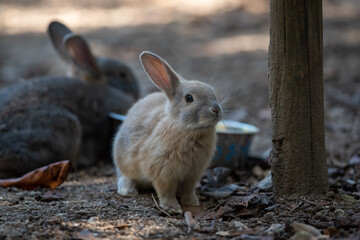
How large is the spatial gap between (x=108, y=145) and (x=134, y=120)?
7.08ft

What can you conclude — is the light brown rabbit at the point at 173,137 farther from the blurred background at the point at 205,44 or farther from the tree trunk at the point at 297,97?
the blurred background at the point at 205,44

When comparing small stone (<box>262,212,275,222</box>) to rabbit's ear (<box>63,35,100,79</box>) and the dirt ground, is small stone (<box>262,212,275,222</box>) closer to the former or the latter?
the dirt ground

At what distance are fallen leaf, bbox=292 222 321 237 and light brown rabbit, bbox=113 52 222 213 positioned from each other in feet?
3.69

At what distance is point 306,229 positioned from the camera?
3.29 m

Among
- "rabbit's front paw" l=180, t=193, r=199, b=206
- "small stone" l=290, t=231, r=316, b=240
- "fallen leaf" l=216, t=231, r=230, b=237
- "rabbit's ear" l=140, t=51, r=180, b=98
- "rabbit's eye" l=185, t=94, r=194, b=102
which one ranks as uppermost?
"rabbit's ear" l=140, t=51, r=180, b=98

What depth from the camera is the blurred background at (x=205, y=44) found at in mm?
7637

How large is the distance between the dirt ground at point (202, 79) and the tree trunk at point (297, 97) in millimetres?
217

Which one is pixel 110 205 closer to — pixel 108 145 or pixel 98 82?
pixel 108 145

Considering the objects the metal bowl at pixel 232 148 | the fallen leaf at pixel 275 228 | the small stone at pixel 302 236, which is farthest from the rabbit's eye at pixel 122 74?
the small stone at pixel 302 236

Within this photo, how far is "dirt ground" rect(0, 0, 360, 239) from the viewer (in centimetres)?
350

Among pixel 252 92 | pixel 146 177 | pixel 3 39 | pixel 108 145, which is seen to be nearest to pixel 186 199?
pixel 146 177

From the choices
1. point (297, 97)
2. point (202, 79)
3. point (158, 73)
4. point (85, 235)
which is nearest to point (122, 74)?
point (202, 79)

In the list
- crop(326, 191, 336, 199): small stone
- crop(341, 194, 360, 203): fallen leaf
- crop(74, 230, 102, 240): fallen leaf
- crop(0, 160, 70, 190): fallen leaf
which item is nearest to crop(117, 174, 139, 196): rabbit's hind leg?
crop(0, 160, 70, 190): fallen leaf

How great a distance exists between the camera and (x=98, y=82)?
286 inches
